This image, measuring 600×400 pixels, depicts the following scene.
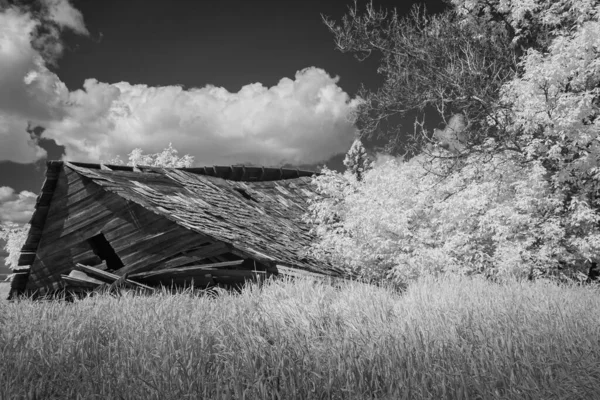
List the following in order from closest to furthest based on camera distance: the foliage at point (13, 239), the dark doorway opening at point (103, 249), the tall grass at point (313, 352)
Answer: the tall grass at point (313, 352), the dark doorway opening at point (103, 249), the foliage at point (13, 239)

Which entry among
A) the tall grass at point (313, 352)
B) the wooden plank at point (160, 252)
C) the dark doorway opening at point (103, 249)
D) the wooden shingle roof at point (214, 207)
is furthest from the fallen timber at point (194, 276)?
the tall grass at point (313, 352)

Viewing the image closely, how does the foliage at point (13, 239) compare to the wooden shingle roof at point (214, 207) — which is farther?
the foliage at point (13, 239)

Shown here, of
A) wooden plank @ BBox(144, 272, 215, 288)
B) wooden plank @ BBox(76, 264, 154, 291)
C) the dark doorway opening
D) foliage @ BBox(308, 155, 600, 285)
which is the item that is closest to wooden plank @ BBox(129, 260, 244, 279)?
wooden plank @ BBox(144, 272, 215, 288)

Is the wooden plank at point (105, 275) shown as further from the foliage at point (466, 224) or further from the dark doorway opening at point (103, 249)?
the foliage at point (466, 224)

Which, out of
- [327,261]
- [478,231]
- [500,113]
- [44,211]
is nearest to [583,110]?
[500,113]

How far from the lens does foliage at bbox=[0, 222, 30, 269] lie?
2798cm

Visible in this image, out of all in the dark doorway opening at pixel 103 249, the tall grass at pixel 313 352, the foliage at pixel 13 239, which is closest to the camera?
the tall grass at pixel 313 352

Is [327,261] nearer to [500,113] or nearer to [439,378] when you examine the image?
[500,113]

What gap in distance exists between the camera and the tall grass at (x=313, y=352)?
3264 mm

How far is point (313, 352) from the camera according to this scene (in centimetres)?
408

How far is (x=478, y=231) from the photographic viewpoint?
10.3 meters

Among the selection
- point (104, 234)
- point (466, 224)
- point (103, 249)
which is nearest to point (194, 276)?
point (104, 234)

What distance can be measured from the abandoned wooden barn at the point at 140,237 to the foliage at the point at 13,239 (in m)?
18.0

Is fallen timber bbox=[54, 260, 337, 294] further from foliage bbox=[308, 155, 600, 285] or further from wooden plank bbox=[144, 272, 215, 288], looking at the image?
foliage bbox=[308, 155, 600, 285]
